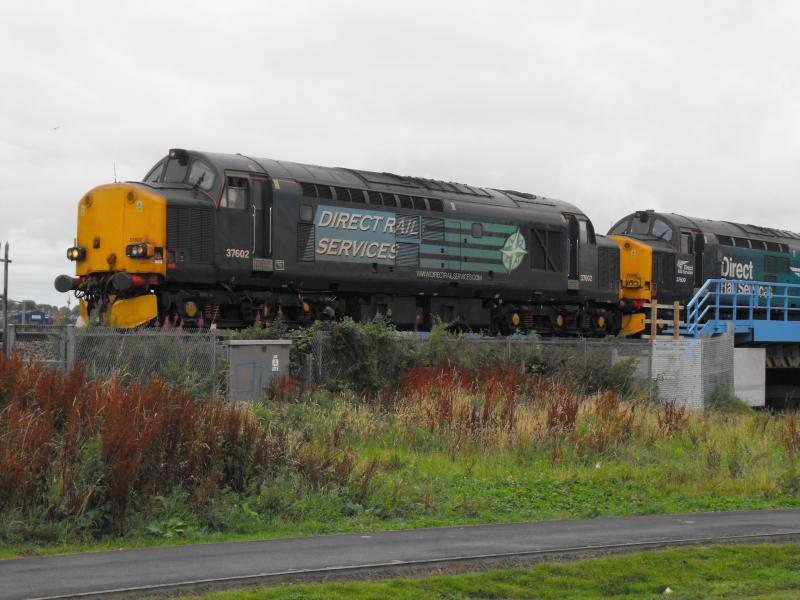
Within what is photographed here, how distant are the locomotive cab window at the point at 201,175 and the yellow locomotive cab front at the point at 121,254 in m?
1.38

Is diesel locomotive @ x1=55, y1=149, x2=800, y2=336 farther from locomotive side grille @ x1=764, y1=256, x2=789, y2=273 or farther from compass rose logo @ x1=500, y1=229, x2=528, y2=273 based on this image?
locomotive side grille @ x1=764, y1=256, x2=789, y2=273

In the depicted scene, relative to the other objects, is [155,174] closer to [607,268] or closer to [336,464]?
[336,464]

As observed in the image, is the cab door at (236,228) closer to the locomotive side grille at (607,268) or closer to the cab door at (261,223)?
the cab door at (261,223)

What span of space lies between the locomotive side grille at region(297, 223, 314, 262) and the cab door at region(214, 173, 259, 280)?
1.30 metres

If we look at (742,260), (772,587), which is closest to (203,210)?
(772,587)

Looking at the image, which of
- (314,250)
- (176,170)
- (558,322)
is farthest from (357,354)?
(558,322)

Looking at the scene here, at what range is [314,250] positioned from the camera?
2586 centimetres

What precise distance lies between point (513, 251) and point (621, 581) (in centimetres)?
2123

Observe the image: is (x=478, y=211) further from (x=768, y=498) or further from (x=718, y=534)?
(x=718, y=534)

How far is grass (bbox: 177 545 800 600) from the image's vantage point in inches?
379

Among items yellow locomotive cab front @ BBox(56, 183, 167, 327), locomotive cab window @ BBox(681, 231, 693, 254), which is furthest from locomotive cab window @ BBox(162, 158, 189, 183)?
locomotive cab window @ BBox(681, 231, 693, 254)

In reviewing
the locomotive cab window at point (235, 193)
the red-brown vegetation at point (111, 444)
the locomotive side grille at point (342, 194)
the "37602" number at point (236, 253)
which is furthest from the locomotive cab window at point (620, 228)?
the red-brown vegetation at point (111, 444)

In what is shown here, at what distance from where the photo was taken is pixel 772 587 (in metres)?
10.7

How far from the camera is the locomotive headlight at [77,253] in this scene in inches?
961
